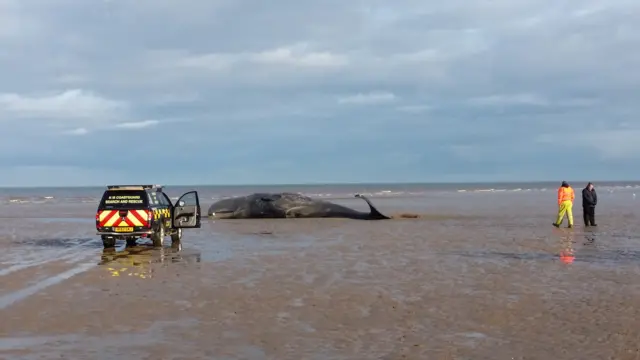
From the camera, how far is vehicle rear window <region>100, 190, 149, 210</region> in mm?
18891

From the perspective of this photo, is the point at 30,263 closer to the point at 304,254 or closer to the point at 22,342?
the point at 304,254

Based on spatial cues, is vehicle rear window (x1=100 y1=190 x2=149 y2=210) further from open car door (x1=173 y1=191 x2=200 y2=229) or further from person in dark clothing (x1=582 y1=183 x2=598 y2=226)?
person in dark clothing (x1=582 y1=183 x2=598 y2=226)

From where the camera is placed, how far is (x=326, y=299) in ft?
36.2

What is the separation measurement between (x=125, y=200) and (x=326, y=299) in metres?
9.82

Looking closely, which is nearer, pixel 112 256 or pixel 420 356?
pixel 420 356

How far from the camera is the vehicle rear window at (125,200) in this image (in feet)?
62.0

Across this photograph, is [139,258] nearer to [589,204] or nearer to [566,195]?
[566,195]

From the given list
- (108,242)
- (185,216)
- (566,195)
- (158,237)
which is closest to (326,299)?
(158,237)

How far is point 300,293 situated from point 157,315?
2.74 meters

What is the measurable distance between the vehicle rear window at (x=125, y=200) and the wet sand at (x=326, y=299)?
4.12 ft

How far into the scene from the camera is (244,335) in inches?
336

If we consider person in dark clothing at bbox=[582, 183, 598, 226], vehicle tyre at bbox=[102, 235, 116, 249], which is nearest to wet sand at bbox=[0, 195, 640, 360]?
vehicle tyre at bbox=[102, 235, 116, 249]

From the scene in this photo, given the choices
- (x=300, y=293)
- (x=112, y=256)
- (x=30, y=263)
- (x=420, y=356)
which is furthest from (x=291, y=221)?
(x=420, y=356)

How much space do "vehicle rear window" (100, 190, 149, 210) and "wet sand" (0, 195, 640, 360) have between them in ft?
4.12
